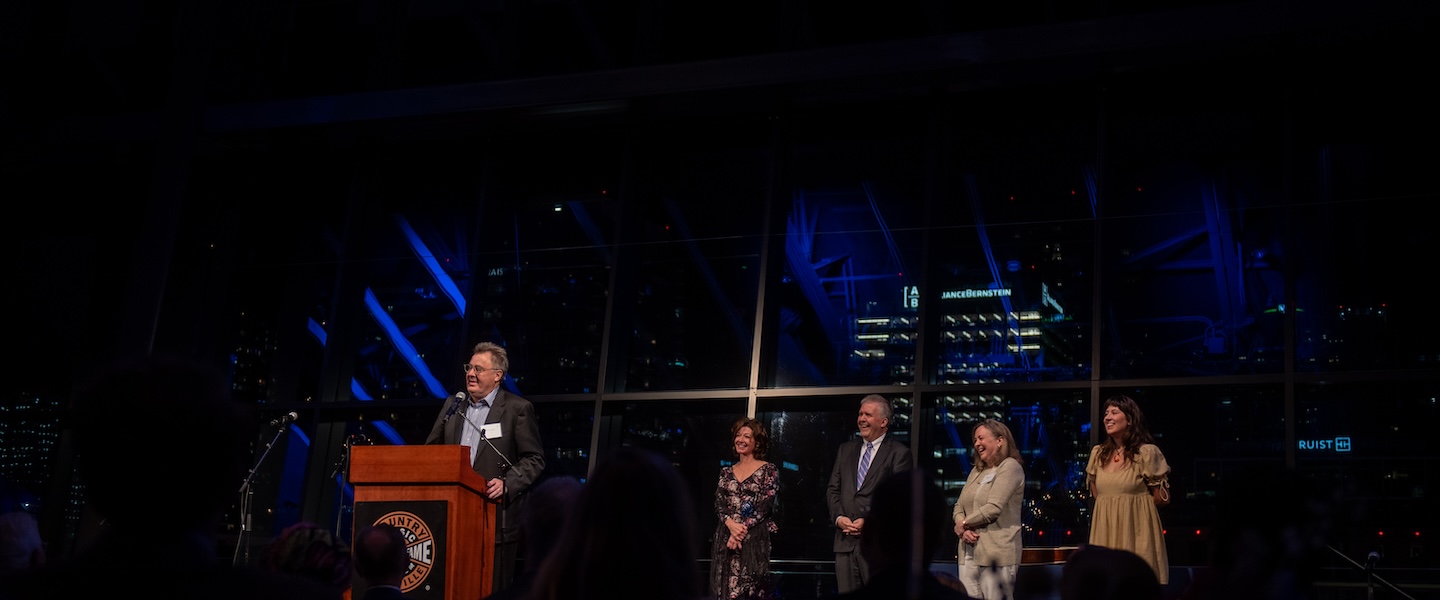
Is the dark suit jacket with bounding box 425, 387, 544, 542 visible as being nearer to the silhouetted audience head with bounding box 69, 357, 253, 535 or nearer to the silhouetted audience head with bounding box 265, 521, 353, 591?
the silhouetted audience head with bounding box 265, 521, 353, 591

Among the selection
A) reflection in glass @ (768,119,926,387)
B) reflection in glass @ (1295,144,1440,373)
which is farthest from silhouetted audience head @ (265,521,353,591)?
reflection in glass @ (1295,144,1440,373)

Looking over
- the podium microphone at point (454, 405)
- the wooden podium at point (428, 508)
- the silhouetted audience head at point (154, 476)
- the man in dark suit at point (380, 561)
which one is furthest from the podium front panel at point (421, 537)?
the silhouetted audience head at point (154, 476)

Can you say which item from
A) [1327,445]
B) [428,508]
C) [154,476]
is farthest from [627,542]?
[1327,445]

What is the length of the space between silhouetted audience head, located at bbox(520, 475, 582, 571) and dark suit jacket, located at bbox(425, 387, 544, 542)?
366 cm

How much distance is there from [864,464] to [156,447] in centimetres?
570

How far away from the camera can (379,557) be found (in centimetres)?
357

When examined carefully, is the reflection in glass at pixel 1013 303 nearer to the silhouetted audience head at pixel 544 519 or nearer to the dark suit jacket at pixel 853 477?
the dark suit jacket at pixel 853 477

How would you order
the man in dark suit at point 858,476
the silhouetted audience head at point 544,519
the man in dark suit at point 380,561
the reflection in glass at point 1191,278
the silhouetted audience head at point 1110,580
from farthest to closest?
the reflection in glass at point 1191,278
the man in dark suit at point 858,476
the man in dark suit at point 380,561
the silhouetted audience head at point 544,519
the silhouetted audience head at point 1110,580

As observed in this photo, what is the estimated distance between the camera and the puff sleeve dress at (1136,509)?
6113 mm

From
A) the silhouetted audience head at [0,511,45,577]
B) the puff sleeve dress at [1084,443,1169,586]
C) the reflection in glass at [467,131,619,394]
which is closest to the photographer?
the silhouetted audience head at [0,511,45,577]

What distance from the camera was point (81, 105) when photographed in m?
9.84

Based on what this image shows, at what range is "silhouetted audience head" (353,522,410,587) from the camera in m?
3.56

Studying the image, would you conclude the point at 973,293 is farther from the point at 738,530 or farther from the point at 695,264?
the point at 738,530

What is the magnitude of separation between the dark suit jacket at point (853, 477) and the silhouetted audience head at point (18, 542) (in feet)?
13.5
